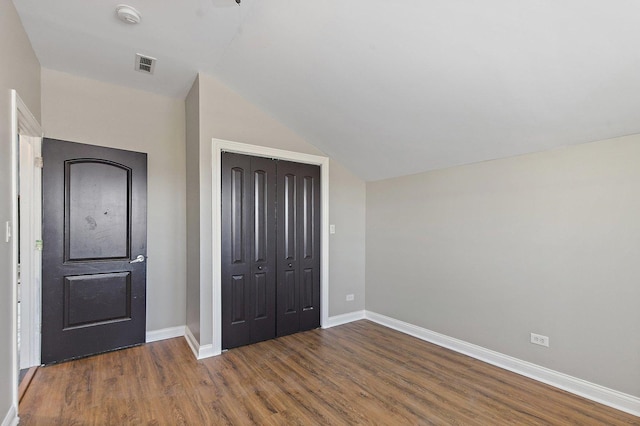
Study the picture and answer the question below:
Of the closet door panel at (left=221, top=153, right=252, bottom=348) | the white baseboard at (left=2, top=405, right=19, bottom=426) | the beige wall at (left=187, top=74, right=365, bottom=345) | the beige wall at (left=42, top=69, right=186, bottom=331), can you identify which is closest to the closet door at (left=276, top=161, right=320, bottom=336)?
the beige wall at (left=187, top=74, right=365, bottom=345)

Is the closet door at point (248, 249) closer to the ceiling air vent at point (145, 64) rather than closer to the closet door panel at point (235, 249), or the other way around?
the closet door panel at point (235, 249)

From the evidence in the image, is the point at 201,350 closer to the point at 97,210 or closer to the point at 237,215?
the point at 237,215

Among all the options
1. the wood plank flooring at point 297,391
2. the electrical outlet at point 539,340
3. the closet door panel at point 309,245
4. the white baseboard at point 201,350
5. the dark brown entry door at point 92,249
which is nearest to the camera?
the wood plank flooring at point 297,391

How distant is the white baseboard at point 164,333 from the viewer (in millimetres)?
3541

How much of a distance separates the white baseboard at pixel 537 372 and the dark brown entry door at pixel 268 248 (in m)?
1.37

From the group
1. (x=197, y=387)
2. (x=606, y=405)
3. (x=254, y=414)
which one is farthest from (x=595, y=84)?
(x=197, y=387)

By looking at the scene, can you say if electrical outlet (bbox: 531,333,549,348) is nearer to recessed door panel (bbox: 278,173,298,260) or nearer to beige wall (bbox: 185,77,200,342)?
recessed door panel (bbox: 278,173,298,260)

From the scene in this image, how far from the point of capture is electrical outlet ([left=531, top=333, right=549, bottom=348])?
2678 millimetres

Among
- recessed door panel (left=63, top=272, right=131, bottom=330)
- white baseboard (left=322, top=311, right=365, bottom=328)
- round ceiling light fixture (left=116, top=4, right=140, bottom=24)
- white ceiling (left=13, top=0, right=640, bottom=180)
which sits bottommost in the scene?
white baseboard (left=322, top=311, right=365, bottom=328)

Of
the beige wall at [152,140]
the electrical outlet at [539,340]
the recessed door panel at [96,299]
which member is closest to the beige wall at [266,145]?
the beige wall at [152,140]

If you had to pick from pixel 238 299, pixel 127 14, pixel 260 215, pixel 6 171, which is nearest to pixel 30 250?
pixel 6 171

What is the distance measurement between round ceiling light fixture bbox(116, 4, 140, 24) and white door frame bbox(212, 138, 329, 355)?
1.18 meters

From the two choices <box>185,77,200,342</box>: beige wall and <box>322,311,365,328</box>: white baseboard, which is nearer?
<box>185,77,200,342</box>: beige wall

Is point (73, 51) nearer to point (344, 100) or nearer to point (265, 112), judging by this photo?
point (265, 112)
